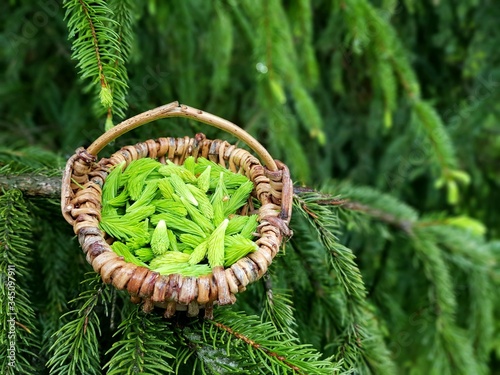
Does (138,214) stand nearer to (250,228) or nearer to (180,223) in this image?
(180,223)

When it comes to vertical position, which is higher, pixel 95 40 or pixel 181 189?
pixel 95 40

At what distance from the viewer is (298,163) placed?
150cm

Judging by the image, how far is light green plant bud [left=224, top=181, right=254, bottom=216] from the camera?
2.57ft

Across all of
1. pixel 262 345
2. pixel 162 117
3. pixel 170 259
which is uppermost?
pixel 162 117

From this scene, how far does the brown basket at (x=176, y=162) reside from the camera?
1.99 feet

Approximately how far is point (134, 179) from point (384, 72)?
988 mm

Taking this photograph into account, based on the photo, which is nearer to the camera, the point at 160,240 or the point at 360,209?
the point at 160,240

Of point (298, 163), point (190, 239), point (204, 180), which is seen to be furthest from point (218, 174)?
point (298, 163)

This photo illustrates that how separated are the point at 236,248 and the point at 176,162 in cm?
26

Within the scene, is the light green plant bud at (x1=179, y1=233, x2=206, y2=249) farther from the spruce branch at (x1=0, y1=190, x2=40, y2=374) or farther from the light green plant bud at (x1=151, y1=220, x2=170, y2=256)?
the spruce branch at (x1=0, y1=190, x2=40, y2=374)

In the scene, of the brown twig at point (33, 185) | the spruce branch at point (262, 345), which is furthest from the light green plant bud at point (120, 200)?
the spruce branch at point (262, 345)

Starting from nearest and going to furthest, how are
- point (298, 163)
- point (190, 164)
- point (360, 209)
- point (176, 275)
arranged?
1. point (176, 275)
2. point (190, 164)
3. point (360, 209)
4. point (298, 163)

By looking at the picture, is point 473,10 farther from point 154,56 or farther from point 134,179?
point 134,179

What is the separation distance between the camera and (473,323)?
1603 mm
